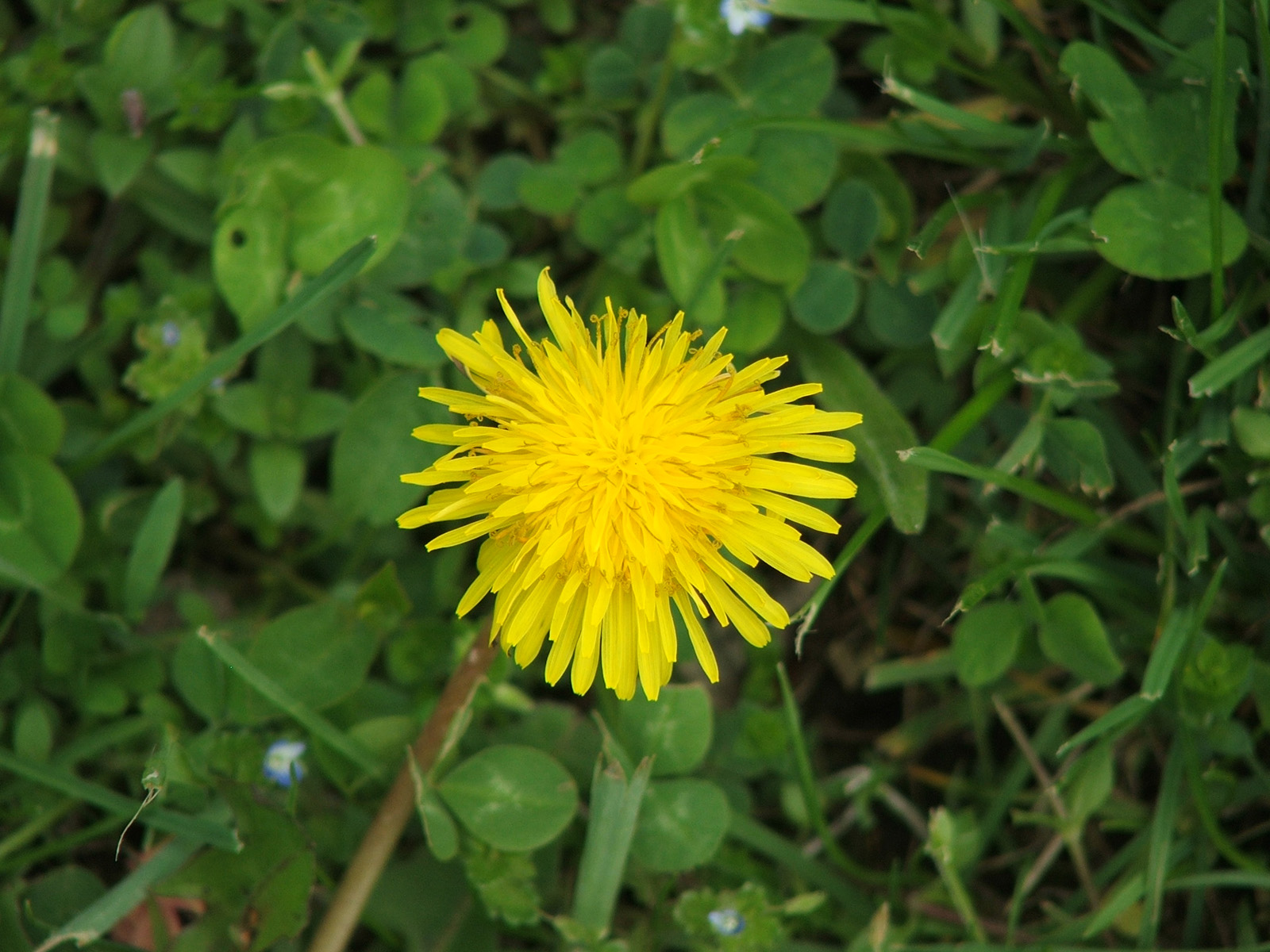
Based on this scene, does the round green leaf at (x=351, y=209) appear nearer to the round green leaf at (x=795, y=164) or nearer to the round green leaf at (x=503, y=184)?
the round green leaf at (x=503, y=184)

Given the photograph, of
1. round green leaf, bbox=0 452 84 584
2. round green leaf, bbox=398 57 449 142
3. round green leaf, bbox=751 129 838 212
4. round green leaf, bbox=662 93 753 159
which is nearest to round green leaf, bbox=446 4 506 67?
round green leaf, bbox=398 57 449 142

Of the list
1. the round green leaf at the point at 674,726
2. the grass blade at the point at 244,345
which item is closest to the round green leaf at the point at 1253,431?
the round green leaf at the point at 674,726

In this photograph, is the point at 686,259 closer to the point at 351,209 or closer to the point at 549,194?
the point at 549,194

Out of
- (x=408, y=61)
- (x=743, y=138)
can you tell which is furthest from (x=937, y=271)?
(x=408, y=61)

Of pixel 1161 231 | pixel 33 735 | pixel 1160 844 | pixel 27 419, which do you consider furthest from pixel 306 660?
pixel 1161 231

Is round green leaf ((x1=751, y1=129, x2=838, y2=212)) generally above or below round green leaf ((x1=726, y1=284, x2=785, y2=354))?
above

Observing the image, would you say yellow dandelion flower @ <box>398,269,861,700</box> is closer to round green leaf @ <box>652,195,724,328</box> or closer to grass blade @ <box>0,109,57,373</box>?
round green leaf @ <box>652,195,724,328</box>
